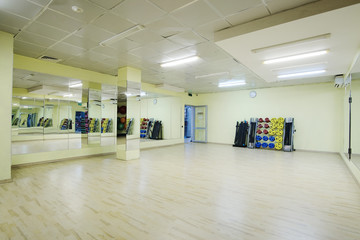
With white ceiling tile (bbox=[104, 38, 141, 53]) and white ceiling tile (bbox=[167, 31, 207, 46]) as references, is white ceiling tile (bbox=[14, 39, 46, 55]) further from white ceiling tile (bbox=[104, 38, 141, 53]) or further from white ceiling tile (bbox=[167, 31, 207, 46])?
white ceiling tile (bbox=[167, 31, 207, 46])

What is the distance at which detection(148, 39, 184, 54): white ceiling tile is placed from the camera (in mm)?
4113

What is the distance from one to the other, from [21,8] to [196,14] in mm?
2688

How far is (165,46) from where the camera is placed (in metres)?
4.27

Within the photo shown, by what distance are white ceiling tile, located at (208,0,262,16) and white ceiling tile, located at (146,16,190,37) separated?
78 cm

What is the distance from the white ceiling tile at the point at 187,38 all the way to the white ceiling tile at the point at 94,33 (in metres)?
1.28

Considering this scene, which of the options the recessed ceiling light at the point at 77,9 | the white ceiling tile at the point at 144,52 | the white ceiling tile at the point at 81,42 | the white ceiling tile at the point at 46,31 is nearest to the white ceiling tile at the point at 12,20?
the white ceiling tile at the point at 46,31

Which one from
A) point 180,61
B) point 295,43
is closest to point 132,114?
point 180,61

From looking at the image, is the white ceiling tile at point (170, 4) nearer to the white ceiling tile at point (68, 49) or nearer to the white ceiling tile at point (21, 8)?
the white ceiling tile at point (21, 8)

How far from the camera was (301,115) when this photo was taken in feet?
26.7

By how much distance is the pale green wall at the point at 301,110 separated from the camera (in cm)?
750

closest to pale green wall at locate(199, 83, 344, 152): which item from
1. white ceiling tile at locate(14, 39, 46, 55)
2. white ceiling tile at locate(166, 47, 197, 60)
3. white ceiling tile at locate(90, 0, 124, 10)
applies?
white ceiling tile at locate(166, 47, 197, 60)

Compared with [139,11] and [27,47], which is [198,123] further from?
[139,11]

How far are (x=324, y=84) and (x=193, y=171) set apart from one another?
6914mm

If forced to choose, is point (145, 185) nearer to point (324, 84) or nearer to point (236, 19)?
point (236, 19)
